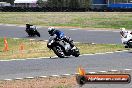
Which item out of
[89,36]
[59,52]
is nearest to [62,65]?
[59,52]

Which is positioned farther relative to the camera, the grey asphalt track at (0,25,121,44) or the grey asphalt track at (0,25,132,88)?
the grey asphalt track at (0,25,121,44)

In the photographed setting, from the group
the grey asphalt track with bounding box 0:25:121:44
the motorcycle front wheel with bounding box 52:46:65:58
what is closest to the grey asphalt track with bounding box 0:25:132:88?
the motorcycle front wheel with bounding box 52:46:65:58

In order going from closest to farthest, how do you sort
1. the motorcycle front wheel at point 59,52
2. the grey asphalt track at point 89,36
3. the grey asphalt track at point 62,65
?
the grey asphalt track at point 62,65, the motorcycle front wheel at point 59,52, the grey asphalt track at point 89,36

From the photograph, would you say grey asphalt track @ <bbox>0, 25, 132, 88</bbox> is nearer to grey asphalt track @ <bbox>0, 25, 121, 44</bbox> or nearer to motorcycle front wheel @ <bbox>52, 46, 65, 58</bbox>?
motorcycle front wheel @ <bbox>52, 46, 65, 58</bbox>

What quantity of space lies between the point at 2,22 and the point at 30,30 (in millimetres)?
18070

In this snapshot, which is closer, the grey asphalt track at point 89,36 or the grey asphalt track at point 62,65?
the grey asphalt track at point 62,65

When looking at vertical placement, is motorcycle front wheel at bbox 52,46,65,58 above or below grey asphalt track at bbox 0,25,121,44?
above

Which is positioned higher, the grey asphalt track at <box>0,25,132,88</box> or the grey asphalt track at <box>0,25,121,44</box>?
the grey asphalt track at <box>0,25,132,88</box>

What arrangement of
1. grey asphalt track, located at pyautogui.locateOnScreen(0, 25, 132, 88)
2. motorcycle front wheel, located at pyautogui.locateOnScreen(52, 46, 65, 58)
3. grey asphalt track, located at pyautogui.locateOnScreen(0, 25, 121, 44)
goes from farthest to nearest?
grey asphalt track, located at pyautogui.locateOnScreen(0, 25, 121, 44), motorcycle front wheel, located at pyautogui.locateOnScreen(52, 46, 65, 58), grey asphalt track, located at pyautogui.locateOnScreen(0, 25, 132, 88)

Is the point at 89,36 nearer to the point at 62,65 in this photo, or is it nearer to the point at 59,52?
the point at 59,52

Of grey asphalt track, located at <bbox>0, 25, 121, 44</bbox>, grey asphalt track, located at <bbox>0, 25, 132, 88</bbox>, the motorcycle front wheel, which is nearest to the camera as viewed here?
grey asphalt track, located at <bbox>0, 25, 132, 88</bbox>

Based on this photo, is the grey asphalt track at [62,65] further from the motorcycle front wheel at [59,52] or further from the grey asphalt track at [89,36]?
the grey asphalt track at [89,36]

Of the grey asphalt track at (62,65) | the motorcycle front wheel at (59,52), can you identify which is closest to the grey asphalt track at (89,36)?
the grey asphalt track at (62,65)

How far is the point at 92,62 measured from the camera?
716 inches
